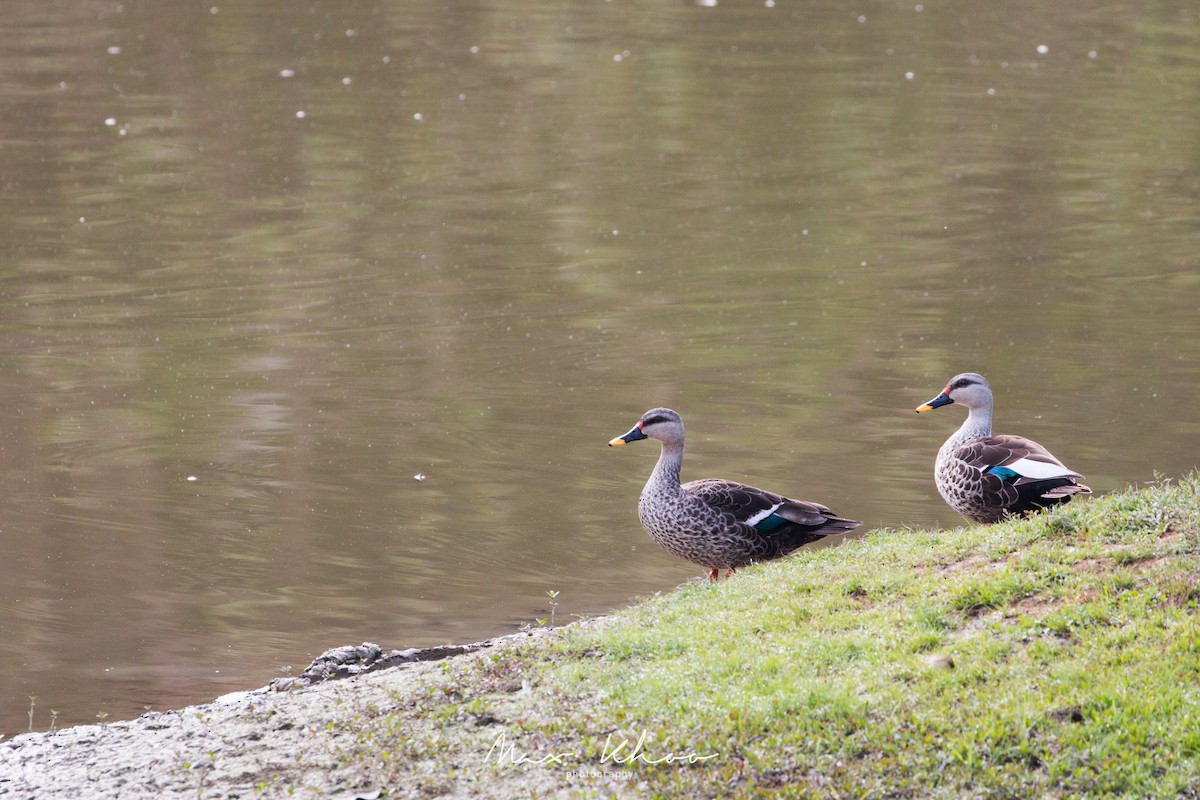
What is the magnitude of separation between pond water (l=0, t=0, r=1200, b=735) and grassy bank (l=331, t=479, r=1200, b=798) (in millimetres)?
2812

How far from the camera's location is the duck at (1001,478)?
9.62 meters

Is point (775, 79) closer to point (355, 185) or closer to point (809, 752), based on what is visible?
point (355, 185)

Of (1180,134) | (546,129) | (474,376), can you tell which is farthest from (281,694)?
(1180,134)

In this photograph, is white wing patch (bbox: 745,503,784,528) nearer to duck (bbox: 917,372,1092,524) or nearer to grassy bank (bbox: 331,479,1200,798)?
duck (bbox: 917,372,1092,524)

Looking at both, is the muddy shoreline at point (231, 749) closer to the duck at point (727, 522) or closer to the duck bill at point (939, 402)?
the duck at point (727, 522)

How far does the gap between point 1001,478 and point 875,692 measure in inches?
132

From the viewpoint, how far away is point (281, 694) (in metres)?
8.05

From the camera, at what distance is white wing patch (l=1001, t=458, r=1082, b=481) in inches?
376

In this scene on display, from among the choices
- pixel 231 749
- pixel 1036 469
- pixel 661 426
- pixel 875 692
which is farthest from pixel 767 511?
pixel 231 749

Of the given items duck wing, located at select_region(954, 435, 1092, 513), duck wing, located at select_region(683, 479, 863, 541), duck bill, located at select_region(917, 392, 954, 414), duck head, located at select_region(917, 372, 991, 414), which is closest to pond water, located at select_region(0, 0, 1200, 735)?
duck bill, located at select_region(917, 392, 954, 414)

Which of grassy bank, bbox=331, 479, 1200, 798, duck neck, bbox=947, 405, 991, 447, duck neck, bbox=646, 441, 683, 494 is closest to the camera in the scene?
grassy bank, bbox=331, 479, 1200, 798

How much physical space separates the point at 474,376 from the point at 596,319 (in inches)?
92.9

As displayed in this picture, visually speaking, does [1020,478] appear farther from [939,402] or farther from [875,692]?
[875,692]

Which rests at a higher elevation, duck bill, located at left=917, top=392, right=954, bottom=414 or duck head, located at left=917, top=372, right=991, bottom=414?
duck head, located at left=917, top=372, right=991, bottom=414
